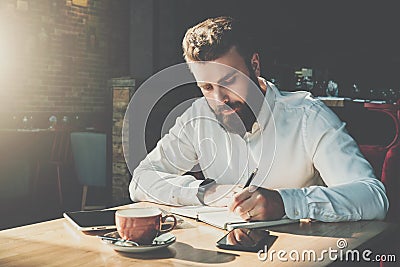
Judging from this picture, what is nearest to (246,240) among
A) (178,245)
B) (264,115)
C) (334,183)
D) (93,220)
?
(178,245)

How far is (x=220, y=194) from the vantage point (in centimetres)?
159

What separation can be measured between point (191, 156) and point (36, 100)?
5798mm

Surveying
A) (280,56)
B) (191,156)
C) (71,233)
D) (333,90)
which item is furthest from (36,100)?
(71,233)

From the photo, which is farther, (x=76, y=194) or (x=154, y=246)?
(x=76, y=194)

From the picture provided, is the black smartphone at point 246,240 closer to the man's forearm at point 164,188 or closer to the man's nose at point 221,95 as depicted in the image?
the man's forearm at point 164,188

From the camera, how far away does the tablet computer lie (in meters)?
1.30

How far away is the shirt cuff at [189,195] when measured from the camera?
64.2 inches

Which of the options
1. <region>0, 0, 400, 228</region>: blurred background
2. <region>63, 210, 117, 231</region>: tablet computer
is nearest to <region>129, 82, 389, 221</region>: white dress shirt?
<region>63, 210, 117, 231</region>: tablet computer

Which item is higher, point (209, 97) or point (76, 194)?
point (209, 97)

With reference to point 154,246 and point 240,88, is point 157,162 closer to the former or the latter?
point 240,88

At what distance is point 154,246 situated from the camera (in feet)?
3.66

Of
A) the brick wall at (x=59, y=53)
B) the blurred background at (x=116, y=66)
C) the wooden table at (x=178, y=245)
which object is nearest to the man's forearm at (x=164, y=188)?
the wooden table at (x=178, y=245)

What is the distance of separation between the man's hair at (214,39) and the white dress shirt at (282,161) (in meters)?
0.24

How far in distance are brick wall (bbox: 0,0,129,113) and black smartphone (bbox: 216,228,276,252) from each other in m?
6.37
